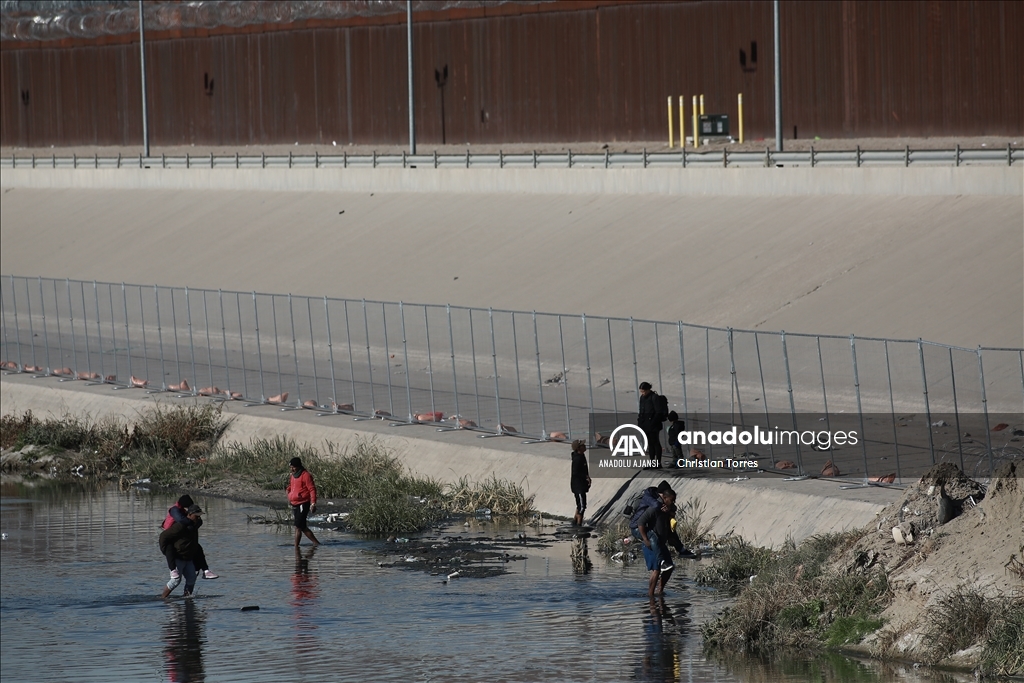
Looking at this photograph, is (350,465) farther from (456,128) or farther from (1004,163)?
(456,128)

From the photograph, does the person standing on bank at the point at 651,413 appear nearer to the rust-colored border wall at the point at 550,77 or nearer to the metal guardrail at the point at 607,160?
the metal guardrail at the point at 607,160

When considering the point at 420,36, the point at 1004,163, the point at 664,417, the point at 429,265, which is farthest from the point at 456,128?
the point at 664,417

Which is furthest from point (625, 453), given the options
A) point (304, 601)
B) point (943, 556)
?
point (943, 556)

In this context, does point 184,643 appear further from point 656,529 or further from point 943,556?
point 943,556

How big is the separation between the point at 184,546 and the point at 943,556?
312 inches

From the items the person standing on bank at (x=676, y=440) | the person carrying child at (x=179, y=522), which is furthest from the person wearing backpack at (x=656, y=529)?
the person carrying child at (x=179, y=522)

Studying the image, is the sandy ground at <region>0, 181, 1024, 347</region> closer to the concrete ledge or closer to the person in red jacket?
the concrete ledge

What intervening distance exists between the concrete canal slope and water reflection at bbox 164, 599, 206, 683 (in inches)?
231

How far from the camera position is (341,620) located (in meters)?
17.1

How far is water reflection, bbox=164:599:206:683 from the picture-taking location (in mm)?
15047

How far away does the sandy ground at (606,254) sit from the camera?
→ 31.5m

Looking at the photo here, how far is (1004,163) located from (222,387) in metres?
16.7

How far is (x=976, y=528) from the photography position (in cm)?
1512

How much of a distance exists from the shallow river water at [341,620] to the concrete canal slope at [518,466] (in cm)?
107
